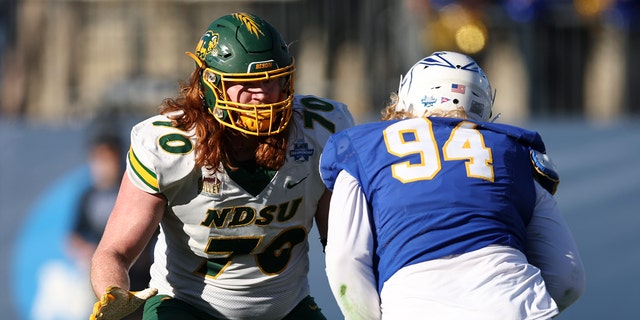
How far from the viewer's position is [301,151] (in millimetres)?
3590

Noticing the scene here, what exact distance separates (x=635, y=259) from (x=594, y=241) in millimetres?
292

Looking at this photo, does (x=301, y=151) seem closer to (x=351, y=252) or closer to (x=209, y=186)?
(x=209, y=186)

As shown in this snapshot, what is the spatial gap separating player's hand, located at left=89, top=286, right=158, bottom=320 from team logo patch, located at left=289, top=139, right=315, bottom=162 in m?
0.75

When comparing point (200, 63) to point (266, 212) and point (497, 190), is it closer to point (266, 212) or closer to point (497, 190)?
point (266, 212)

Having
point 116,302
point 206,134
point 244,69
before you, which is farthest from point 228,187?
point 116,302

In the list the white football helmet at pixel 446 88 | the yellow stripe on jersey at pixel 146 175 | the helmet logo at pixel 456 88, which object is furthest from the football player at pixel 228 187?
the helmet logo at pixel 456 88

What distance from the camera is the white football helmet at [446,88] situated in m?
3.07

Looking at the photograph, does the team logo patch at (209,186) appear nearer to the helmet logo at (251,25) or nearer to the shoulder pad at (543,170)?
the helmet logo at (251,25)

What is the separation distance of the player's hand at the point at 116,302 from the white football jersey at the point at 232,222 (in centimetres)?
45

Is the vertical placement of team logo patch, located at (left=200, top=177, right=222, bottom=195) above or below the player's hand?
above

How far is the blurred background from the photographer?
7.09 m

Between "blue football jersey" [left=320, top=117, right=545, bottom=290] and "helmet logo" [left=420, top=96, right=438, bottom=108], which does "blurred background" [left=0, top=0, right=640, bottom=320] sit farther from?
"blue football jersey" [left=320, top=117, right=545, bottom=290]

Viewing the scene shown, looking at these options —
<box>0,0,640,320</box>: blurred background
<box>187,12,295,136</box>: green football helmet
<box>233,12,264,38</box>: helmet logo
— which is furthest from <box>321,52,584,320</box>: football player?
<box>0,0,640,320</box>: blurred background

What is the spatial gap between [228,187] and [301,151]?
0.93 ft
